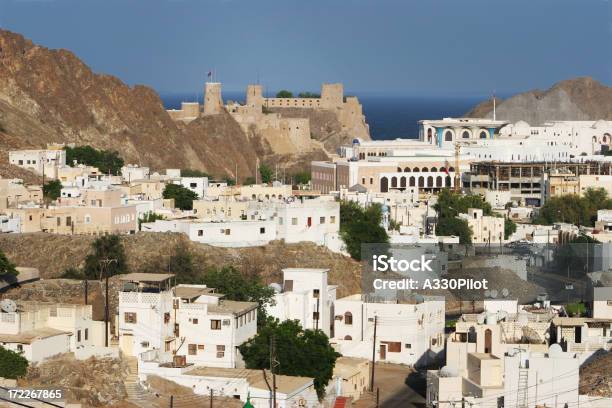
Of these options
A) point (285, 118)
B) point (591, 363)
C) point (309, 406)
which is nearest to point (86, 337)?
point (309, 406)

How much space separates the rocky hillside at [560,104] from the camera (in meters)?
142

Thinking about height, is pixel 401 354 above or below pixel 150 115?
below

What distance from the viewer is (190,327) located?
42.6 metres

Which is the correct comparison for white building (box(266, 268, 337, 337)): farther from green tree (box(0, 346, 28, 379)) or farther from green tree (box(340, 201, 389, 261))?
green tree (box(0, 346, 28, 379))

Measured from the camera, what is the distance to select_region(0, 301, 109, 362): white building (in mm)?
39438

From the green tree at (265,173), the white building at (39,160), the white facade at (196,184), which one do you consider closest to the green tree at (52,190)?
the white building at (39,160)

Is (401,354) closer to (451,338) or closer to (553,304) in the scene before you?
(451,338)

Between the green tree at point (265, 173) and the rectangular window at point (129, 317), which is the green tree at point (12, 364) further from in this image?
the green tree at point (265, 173)

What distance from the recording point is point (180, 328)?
42781 mm

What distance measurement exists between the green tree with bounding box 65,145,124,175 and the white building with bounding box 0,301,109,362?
3260 cm

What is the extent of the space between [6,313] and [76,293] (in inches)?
313

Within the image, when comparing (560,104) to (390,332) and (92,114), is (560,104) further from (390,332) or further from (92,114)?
(390,332)

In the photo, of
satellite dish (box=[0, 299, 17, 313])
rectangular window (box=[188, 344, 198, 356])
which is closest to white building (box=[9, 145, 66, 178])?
rectangular window (box=[188, 344, 198, 356])

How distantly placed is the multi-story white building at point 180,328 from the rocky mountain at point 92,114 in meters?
40.1
